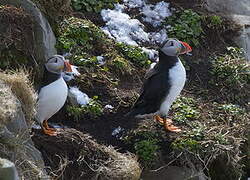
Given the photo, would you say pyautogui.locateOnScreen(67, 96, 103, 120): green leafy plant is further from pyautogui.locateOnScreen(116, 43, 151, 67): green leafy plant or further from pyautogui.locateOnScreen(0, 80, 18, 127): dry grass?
pyautogui.locateOnScreen(0, 80, 18, 127): dry grass

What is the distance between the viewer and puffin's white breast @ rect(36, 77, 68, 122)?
259 inches

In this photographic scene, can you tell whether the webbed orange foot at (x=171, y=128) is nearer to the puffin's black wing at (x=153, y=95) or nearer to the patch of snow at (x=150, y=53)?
the puffin's black wing at (x=153, y=95)

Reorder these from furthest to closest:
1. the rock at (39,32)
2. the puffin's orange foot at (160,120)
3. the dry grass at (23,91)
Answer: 1. the puffin's orange foot at (160,120)
2. the rock at (39,32)
3. the dry grass at (23,91)

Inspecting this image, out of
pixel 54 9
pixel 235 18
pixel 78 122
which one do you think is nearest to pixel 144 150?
pixel 78 122

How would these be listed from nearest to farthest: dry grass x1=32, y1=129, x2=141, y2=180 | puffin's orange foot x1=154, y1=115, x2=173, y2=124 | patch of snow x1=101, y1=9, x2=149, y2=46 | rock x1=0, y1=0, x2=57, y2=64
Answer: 1. dry grass x1=32, y1=129, x2=141, y2=180
2. rock x1=0, y1=0, x2=57, y2=64
3. puffin's orange foot x1=154, y1=115, x2=173, y2=124
4. patch of snow x1=101, y1=9, x2=149, y2=46

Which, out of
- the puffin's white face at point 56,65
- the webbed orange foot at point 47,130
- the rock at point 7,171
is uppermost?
the rock at point 7,171

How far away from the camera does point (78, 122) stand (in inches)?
286

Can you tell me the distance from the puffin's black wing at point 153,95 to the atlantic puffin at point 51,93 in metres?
0.87

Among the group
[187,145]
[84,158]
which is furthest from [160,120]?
[84,158]

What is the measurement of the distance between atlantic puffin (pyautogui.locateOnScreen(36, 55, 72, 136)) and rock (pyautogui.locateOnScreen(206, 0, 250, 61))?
341cm

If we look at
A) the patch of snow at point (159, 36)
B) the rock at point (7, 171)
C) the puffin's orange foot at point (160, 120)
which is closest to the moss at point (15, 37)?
the puffin's orange foot at point (160, 120)

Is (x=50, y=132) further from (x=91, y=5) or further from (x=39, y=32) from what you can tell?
(x=91, y=5)

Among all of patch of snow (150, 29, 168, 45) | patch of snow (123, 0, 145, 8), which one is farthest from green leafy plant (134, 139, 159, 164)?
patch of snow (123, 0, 145, 8)

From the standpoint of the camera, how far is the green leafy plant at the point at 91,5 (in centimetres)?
897
